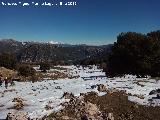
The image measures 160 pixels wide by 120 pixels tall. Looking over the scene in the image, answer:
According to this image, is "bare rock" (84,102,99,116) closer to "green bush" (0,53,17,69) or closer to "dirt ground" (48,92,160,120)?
"dirt ground" (48,92,160,120)

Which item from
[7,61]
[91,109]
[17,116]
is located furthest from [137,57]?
[7,61]

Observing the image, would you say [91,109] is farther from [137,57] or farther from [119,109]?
[137,57]

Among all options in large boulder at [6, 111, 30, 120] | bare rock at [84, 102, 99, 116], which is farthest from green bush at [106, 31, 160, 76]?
large boulder at [6, 111, 30, 120]

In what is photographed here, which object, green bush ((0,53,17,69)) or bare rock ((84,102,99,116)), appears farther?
green bush ((0,53,17,69))

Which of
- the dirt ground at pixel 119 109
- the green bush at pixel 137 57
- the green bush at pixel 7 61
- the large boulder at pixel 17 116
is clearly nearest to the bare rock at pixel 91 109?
the dirt ground at pixel 119 109

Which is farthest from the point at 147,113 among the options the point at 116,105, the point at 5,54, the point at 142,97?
the point at 5,54

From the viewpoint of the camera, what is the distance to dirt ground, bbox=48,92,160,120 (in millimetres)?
26538

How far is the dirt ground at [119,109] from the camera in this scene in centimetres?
2654

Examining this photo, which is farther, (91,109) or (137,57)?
(137,57)

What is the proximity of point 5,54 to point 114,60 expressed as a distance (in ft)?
204

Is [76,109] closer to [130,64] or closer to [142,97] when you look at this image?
[142,97]

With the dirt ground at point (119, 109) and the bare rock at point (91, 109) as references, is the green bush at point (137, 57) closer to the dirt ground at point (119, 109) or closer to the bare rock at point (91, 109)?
the dirt ground at point (119, 109)

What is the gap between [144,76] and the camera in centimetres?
6519

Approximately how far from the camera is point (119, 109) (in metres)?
28.5
